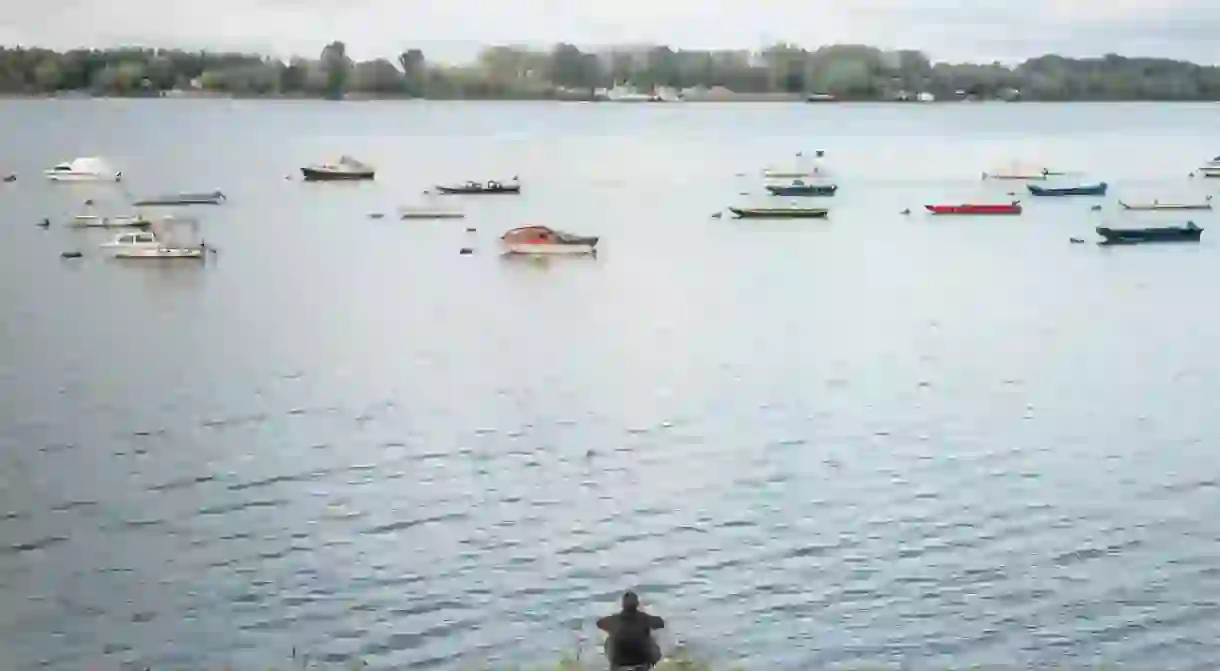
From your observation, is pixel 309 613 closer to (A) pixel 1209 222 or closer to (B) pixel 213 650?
(B) pixel 213 650

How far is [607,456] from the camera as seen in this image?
2367cm

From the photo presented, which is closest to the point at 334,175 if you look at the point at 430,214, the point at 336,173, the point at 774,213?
the point at 336,173

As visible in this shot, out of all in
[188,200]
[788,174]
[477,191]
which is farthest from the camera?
[788,174]

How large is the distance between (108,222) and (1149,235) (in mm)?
32180

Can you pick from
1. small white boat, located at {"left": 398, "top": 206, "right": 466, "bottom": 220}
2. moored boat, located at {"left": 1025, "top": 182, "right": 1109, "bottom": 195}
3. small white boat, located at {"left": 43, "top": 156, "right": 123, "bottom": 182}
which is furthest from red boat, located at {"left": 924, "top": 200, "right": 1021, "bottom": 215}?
small white boat, located at {"left": 43, "top": 156, "right": 123, "bottom": 182}

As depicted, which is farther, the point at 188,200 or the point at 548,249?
the point at 188,200

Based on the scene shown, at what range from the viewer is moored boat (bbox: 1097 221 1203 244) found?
55.6 m

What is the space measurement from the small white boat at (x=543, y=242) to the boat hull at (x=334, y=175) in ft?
115

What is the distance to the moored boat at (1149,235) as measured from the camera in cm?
5559

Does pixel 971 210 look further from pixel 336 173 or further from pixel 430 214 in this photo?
pixel 336 173

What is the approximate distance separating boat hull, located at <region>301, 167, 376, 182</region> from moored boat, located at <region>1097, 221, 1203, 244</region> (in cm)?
3904

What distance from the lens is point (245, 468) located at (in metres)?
22.7

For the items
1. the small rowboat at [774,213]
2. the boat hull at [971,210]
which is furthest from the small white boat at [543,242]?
the boat hull at [971,210]

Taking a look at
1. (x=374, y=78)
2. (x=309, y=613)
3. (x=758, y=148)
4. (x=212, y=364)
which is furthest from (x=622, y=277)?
(x=374, y=78)
